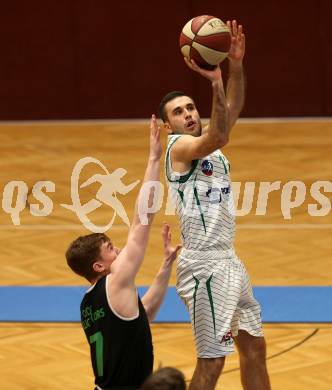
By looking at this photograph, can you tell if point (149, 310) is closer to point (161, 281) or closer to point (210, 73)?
point (161, 281)

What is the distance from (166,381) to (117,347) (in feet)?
3.90

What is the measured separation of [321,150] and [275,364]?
7.86 m

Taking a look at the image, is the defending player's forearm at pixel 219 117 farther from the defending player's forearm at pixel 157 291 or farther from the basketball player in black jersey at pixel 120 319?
the defending player's forearm at pixel 157 291

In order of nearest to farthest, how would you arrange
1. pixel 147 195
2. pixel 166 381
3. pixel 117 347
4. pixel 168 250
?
pixel 166 381, pixel 117 347, pixel 147 195, pixel 168 250

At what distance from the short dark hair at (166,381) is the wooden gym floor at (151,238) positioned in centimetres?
309

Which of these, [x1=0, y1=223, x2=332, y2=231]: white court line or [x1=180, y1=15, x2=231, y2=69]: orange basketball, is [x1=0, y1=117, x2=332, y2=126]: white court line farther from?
[x1=180, y1=15, x2=231, y2=69]: orange basketball

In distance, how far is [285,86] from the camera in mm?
17531

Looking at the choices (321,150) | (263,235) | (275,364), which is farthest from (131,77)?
(275,364)

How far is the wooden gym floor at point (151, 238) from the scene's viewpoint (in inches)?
313

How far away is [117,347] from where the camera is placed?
18.4 feet

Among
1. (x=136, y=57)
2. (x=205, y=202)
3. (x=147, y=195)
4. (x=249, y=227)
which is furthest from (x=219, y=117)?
(x=136, y=57)

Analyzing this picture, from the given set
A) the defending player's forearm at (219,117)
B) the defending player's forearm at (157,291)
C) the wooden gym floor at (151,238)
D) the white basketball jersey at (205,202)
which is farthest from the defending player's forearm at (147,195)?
the wooden gym floor at (151,238)

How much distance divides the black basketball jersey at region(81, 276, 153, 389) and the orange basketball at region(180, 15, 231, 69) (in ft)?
5.70

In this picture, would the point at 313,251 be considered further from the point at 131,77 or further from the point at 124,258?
the point at 131,77
